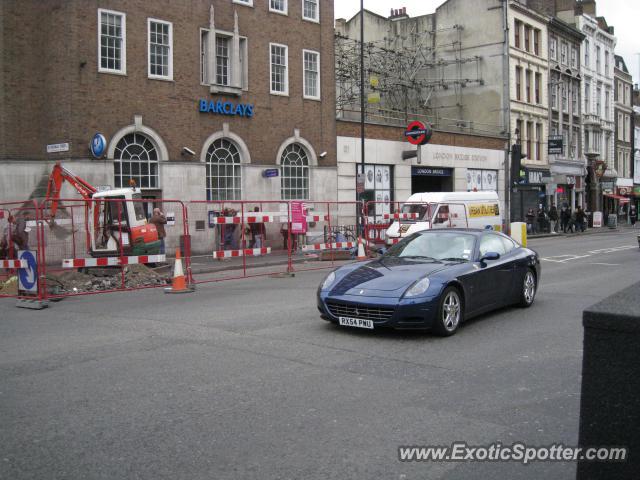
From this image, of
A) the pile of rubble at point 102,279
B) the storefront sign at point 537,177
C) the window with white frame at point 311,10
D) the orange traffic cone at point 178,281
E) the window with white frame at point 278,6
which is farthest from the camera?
the storefront sign at point 537,177

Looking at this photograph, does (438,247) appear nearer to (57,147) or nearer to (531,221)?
(57,147)

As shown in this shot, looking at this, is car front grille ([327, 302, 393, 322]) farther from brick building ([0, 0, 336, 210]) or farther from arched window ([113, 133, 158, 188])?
arched window ([113, 133, 158, 188])

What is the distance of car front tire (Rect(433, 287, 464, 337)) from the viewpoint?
8086 mm

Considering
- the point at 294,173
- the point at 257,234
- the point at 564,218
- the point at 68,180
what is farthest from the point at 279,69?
the point at 564,218

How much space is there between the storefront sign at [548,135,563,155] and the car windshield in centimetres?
3976

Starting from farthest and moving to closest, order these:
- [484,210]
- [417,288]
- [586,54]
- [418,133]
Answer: [586,54], [418,133], [484,210], [417,288]

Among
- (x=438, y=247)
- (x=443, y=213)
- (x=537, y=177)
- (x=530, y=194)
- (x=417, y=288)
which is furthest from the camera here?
(x=537, y=177)

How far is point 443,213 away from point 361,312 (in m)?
16.2

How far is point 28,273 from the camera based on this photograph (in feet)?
40.1

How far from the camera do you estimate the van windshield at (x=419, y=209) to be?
23.0m

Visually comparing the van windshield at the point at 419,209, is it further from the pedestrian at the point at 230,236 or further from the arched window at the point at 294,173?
the pedestrian at the point at 230,236

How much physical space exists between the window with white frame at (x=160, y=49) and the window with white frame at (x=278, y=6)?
5.26 metres

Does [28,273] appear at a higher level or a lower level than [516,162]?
lower

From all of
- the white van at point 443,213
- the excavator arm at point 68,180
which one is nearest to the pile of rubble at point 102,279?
the excavator arm at point 68,180
